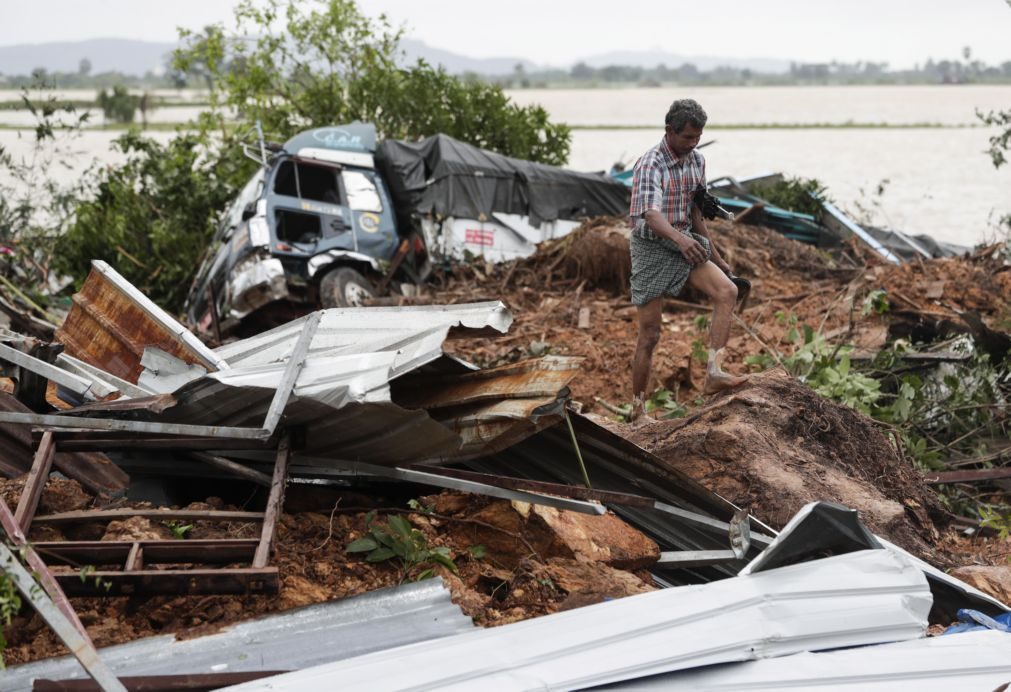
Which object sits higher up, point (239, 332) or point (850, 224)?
point (850, 224)

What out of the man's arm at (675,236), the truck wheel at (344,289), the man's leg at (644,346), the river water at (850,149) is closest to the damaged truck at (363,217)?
the truck wheel at (344,289)

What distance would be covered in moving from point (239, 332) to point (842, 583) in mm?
9692

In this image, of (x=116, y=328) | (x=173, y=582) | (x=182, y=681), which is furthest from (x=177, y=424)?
(x=116, y=328)

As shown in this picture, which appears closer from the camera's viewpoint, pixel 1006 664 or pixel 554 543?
pixel 1006 664

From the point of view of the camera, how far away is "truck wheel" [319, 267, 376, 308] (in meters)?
12.5

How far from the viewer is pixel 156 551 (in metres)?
3.54

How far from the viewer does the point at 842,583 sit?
3.71 metres

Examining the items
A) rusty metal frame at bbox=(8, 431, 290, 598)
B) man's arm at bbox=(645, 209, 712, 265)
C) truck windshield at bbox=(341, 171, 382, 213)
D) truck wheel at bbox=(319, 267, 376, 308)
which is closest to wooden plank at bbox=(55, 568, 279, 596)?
rusty metal frame at bbox=(8, 431, 290, 598)

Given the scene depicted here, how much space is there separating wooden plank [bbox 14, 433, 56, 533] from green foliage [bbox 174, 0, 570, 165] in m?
13.4

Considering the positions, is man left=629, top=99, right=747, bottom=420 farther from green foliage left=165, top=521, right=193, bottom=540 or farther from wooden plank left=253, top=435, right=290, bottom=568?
green foliage left=165, top=521, right=193, bottom=540

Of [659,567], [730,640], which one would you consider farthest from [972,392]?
[730,640]

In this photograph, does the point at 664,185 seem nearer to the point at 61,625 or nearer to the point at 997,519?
the point at 997,519

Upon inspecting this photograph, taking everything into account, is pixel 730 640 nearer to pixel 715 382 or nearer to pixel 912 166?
pixel 715 382

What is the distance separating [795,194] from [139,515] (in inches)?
535
